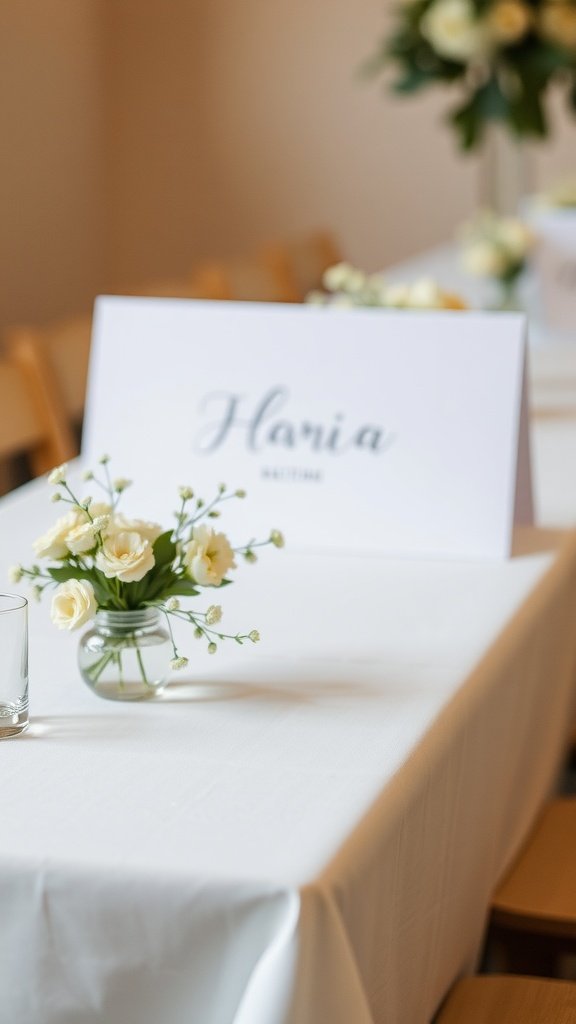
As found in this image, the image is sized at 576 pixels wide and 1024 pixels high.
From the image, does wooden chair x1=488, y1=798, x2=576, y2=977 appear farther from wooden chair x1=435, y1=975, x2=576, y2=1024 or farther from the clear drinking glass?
the clear drinking glass

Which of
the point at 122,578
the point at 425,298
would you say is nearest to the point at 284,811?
the point at 122,578

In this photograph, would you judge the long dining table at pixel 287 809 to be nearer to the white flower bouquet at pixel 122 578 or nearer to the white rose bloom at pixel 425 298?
the white flower bouquet at pixel 122 578

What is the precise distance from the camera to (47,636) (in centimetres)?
150

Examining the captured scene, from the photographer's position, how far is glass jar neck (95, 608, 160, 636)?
4.09 ft

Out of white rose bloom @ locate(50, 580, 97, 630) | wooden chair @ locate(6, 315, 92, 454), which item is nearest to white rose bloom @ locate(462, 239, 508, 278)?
wooden chair @ locate(6, 315, 92, 454)

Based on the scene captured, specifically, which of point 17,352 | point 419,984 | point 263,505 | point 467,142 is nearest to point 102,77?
point 467,142

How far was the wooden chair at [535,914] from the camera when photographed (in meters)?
1.50

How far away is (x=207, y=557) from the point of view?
125 centimetres

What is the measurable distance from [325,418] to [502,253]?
199cm

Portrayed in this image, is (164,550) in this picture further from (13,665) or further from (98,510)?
(13,665)

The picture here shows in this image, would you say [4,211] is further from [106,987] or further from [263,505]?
[106,987]

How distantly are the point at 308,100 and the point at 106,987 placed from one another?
265 inches

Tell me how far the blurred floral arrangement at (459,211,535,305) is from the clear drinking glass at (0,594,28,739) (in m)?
2.58

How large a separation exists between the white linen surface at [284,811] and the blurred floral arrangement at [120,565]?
0.10 m
